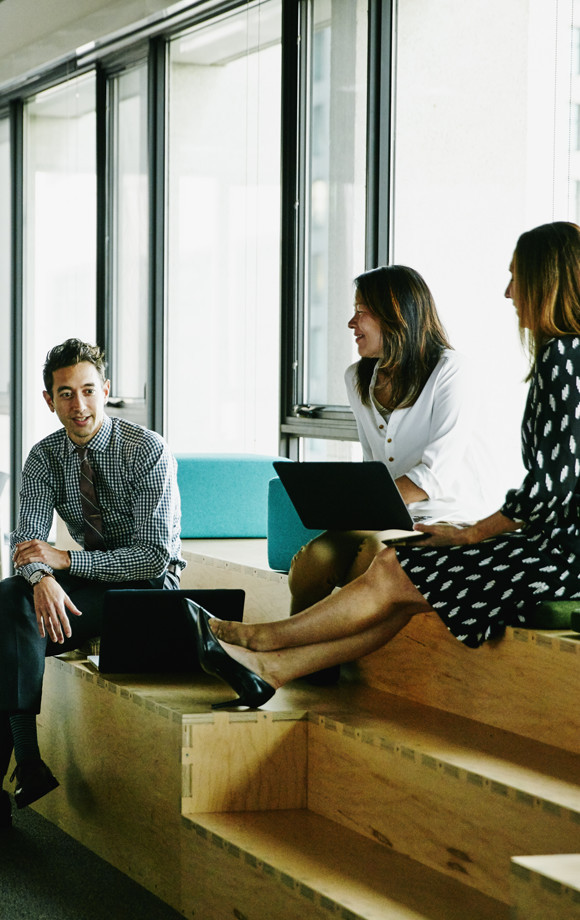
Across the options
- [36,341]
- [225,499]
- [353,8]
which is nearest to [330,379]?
[225,499]

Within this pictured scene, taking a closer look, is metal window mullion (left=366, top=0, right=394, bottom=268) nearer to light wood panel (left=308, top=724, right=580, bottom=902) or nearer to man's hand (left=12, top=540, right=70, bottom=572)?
man's hand (left=12, top=540, right=70, bottom=572)

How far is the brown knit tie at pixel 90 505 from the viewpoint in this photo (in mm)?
3578

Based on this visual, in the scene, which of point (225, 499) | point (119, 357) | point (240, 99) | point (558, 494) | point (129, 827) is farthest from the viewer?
point (119, 357)

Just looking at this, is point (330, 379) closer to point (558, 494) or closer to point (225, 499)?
point (225, 499)

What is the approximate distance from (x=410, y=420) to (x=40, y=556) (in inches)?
44.7

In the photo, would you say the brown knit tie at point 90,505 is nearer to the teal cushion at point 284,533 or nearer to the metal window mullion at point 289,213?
the teal cushion at point 284,533

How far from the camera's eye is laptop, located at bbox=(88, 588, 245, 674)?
10.3ft

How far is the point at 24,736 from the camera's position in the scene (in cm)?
315

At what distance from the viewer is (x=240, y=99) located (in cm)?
567

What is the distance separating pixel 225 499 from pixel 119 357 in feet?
7.36

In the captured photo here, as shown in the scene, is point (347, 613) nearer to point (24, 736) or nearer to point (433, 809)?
point (433, 809)

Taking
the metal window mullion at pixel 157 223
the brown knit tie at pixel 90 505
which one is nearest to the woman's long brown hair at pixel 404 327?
the brown knit tie at pixel 90 505

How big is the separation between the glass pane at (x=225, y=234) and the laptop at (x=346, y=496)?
250cm

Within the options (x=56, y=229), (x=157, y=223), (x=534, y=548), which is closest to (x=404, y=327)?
(x=534, y=548)
